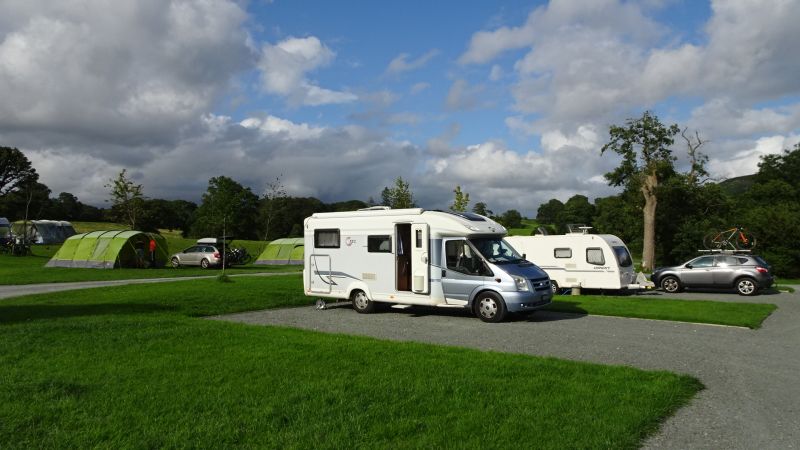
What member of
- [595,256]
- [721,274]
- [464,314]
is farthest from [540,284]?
[721,274]

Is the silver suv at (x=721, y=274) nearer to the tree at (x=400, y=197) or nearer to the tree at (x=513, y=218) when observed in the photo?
the tree at (x=400, y=197)

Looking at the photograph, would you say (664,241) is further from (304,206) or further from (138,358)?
(304,206)

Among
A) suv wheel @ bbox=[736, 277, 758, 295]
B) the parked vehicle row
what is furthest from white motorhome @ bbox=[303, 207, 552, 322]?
the parked vehicle row

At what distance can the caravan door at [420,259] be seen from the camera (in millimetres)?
13672

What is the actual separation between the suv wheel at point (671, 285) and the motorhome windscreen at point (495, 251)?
35.4 feet

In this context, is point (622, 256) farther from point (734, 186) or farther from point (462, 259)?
point (734, 186)

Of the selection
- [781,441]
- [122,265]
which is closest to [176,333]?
[781,441]

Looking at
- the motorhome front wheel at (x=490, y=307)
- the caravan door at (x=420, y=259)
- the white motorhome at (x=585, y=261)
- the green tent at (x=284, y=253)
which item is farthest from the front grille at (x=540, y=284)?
the green tent at (x=284, y=253)

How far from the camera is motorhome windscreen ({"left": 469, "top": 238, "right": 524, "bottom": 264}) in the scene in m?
13.4

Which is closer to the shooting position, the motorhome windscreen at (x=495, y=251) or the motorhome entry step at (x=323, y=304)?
the motorhome windscreen at (x=495, y=251)

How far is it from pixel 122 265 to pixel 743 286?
28.1m

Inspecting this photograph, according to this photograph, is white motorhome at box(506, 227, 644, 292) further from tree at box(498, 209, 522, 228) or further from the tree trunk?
tree at box(498, 209, 522, 228)

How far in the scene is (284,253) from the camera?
39.2 meters

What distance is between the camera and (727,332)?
1130 cm
